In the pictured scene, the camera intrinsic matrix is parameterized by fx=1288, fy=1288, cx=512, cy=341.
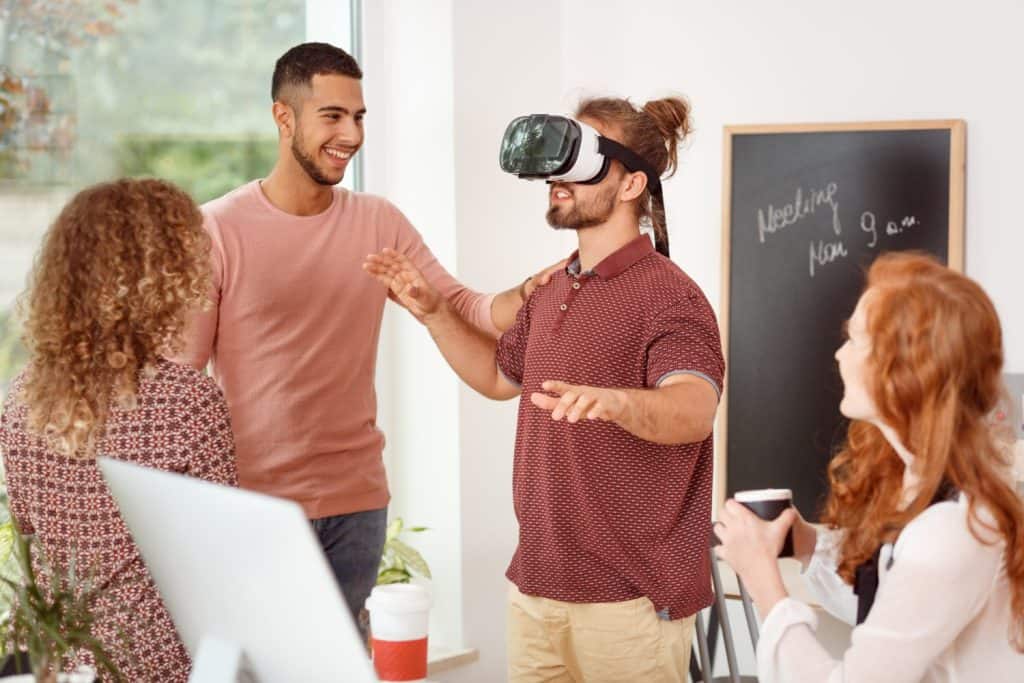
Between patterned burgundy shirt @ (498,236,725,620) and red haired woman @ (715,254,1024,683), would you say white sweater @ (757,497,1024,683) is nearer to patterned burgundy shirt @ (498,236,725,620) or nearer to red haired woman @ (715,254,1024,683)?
red haired woman @ (715,254,1024,683)

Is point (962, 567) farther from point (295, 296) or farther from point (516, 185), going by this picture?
point (516, 185)

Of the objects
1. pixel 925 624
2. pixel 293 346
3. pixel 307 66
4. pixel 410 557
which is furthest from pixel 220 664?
pixel 410 557

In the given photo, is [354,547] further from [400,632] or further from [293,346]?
[400,632]

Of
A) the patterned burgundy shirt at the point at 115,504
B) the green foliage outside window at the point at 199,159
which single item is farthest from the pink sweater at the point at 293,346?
the patterned burgundy shirt at the point at 115,504

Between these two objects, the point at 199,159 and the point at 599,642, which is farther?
the point at 199,159

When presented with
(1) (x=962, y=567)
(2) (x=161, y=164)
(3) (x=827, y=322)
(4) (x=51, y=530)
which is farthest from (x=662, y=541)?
(2) (x=161, y=164)

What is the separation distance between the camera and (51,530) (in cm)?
176

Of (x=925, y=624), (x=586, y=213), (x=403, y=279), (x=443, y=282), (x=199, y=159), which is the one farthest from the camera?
(x=199, y=159)

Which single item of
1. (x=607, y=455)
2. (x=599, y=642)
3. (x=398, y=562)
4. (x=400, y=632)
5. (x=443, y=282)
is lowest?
(x=398, y=562)

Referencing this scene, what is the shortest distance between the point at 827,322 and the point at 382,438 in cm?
121

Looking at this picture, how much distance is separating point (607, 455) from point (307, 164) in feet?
2.87

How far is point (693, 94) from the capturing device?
333 cm

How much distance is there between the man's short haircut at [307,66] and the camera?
255 cm

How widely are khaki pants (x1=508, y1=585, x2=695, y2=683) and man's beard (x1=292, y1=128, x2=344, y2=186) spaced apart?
900 mm
